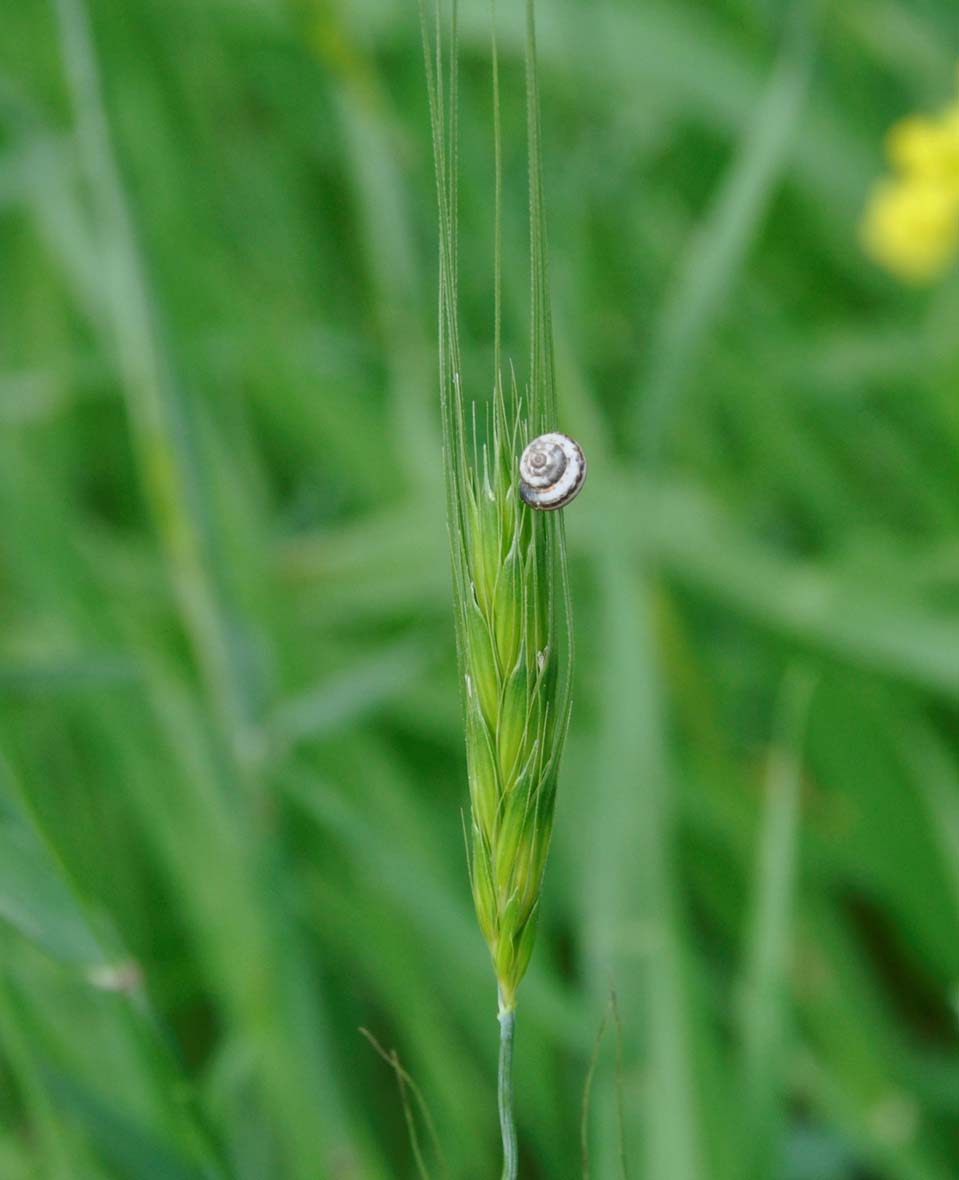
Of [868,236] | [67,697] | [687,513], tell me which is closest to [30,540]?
[67,697]

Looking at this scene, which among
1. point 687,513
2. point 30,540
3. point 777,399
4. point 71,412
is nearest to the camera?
point 30,540

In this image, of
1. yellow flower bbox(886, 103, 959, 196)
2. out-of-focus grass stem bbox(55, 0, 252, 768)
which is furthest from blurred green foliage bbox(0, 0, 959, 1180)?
yellow flower bbox(886, 103, 959, 196)

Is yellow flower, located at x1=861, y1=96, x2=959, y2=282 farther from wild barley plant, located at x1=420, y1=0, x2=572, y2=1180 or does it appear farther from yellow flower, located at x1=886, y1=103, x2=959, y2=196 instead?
wild barley plant, located at x1=420, y1=0, x2=572, y2=1180

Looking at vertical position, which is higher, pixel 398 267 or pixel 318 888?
pixel 398 267

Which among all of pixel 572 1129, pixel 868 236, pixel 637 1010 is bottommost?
pixel 572 1129

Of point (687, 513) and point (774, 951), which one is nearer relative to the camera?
point (774, 951)

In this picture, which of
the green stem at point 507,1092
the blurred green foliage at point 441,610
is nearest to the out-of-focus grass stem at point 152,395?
the blurred green foliage at point 441,610

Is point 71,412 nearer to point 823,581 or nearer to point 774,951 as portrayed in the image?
point 823,581
